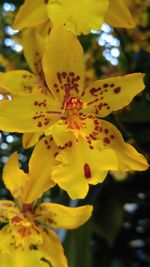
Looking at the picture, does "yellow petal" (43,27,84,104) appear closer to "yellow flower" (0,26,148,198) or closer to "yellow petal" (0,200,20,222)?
"yellow flower" (0,26,148,198)

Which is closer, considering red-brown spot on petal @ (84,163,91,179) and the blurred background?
red-brown spot on petal @ (84,163,91,179)

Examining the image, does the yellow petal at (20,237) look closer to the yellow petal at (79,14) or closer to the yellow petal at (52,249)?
the yellow petal at (52,249)

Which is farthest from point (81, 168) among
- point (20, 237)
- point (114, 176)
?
point (114, 176)

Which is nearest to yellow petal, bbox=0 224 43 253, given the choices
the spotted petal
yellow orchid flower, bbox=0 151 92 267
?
yellow orchid flower, bbox=0 151 92 267

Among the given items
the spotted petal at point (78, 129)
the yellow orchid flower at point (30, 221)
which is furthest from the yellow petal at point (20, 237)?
the spotted petal at point (78, 129)

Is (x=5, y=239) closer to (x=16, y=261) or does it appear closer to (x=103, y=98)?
(x=16, y=261)

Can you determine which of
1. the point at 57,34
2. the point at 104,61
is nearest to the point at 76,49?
the point at 57,34
